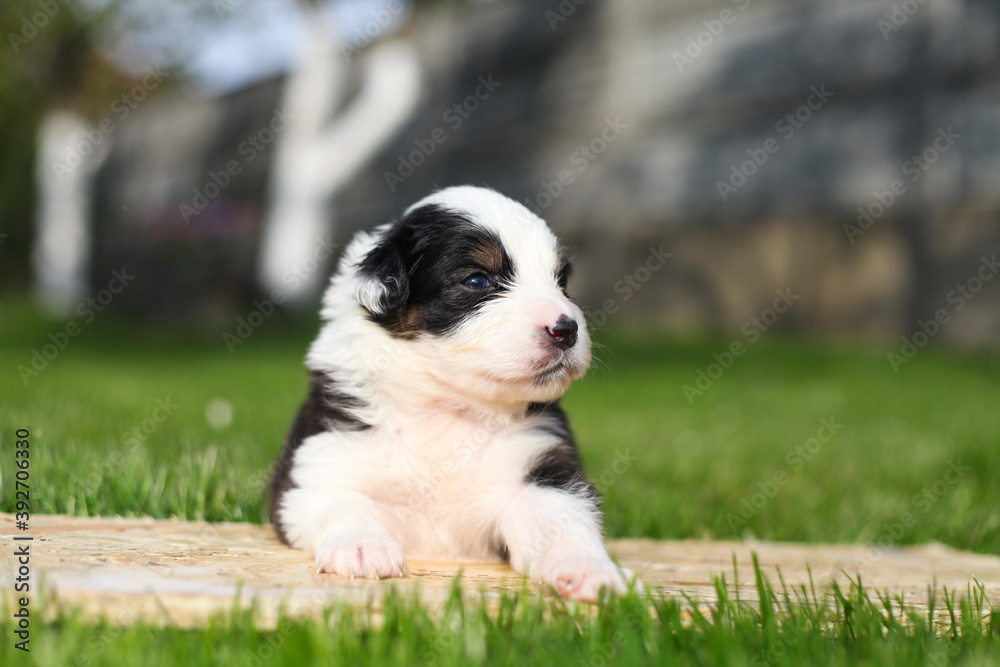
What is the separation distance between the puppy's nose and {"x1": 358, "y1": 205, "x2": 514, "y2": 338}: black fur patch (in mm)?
257

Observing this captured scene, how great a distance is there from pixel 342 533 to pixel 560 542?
1.93ft

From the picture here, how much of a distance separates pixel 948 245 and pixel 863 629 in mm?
9857

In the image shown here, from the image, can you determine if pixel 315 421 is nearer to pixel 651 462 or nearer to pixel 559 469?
pixel 559 469

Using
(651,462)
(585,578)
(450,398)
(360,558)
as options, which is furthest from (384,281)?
(651,462)

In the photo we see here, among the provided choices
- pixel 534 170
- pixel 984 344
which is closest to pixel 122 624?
pixel 984 344

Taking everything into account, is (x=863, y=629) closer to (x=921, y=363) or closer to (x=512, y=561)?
(x=512, y=561)

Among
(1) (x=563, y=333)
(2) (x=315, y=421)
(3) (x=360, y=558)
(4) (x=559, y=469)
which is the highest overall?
(1) (x=563, y=333)

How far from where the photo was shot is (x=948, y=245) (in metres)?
10.7

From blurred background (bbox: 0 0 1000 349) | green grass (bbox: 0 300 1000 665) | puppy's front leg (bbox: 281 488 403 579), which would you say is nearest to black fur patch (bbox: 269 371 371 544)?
puppy's front leg (bbox: 281 488 403 579)

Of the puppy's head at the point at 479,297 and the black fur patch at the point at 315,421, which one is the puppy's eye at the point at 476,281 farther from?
the black fur patch at the point at 315,421

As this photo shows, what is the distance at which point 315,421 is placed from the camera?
2.94 m

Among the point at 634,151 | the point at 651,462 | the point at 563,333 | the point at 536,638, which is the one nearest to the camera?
the point at 536,638

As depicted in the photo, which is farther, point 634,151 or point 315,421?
point 634,151

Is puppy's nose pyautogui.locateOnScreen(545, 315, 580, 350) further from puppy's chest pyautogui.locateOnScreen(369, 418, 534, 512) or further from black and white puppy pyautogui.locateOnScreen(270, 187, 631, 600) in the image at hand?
puppy's chest pyautogui.locateOnScreen(369, 418, 534, 512)
